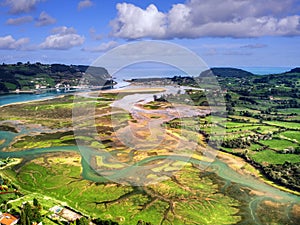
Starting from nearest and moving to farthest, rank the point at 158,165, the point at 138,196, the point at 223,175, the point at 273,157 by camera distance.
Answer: the point at 138,196 → the point at 223,175 → the point at 158,165 → the point at 273,157

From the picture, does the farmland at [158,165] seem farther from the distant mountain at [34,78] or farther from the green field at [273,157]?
the distant mountain at [34,78]

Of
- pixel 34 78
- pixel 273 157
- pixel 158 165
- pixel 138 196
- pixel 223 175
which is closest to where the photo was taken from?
pixel 138 196

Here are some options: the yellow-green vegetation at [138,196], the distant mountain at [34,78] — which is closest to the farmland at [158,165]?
the yellow-green vegetation at [138,196]

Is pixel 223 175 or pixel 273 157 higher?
pixel 273 157

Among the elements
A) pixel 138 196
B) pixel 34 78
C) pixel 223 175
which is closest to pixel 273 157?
pixel 223 175

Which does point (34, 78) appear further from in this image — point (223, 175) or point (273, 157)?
point (223, 175)

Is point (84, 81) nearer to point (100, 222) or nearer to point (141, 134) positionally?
point (141, 134)

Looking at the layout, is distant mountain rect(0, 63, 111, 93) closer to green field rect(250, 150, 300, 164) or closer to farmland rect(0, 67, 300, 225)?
farmland rect(0, 67, 300, 225)

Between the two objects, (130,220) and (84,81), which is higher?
(84,81)

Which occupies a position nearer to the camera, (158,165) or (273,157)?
(158,165)

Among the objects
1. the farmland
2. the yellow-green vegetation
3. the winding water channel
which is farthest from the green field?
the yellow-green vegetation

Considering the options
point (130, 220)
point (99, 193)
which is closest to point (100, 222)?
point (130, 220)
